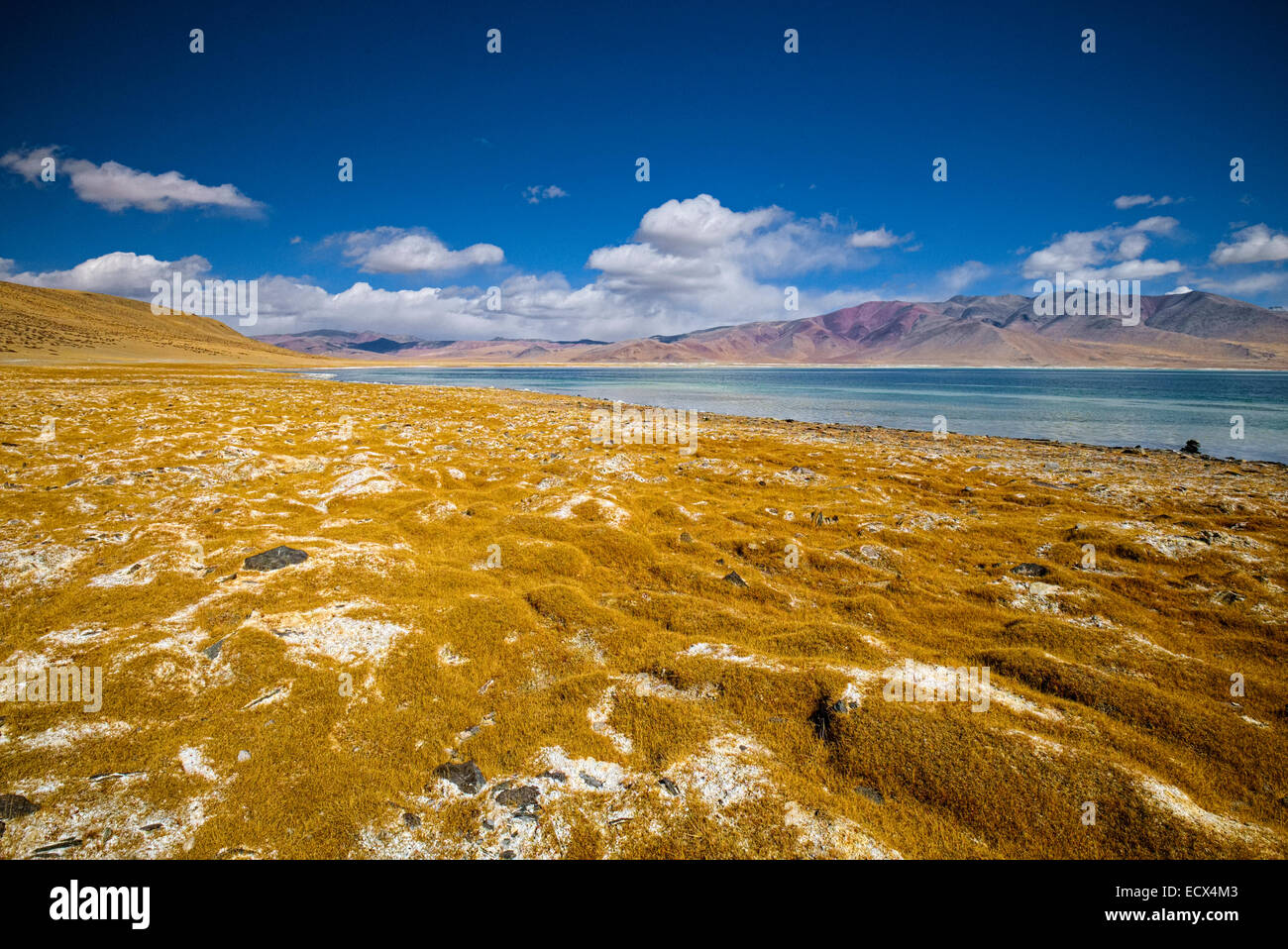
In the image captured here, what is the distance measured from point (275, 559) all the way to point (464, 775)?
258 inches

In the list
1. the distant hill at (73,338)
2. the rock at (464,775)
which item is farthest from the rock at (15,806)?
the distant hill at (73,338)

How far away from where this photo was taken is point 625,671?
6629 mm

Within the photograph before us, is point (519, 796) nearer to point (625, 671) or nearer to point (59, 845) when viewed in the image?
point (625, 671)

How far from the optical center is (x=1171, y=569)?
9.70 metres

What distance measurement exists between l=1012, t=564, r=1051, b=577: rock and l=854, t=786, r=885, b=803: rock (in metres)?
7.08

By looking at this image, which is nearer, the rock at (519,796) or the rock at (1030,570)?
the rock at (519,796)

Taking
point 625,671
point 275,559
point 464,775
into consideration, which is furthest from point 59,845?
point 275,559

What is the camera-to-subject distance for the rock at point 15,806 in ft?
13.9

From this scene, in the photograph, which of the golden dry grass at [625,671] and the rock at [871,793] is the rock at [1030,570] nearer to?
the golden dry grass at [625,671]

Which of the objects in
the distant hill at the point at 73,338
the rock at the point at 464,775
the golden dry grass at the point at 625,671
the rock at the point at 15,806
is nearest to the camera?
the rock at the point at 15,806

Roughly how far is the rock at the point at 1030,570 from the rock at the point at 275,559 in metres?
13.4

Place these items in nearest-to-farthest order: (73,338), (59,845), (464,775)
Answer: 1. (59,845)
2. (464,775)
3. (73,338)

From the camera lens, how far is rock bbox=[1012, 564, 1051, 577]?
31.5 ft

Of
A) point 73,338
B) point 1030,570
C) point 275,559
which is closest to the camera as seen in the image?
point 275,559
